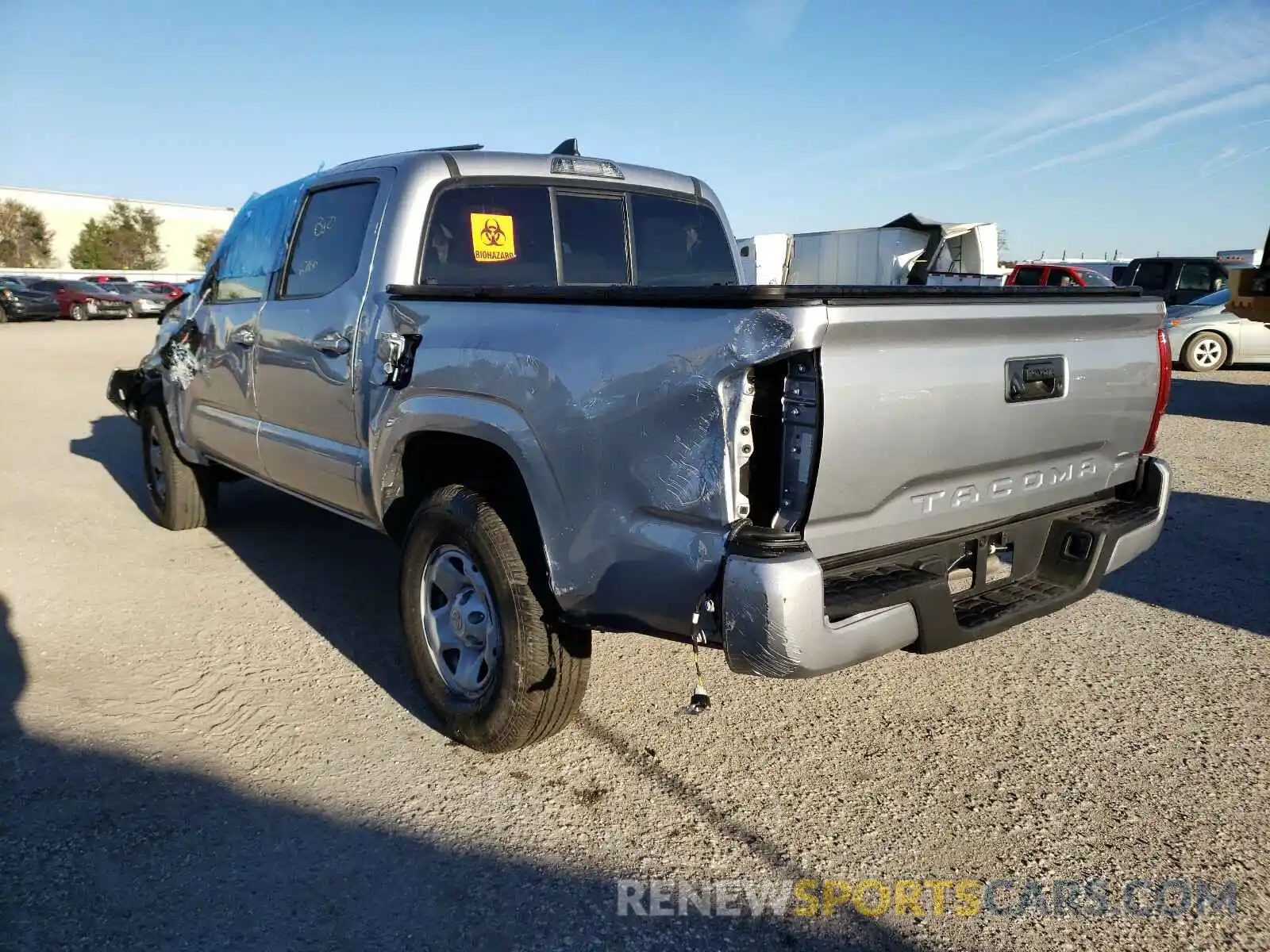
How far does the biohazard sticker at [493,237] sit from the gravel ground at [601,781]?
5.97ft

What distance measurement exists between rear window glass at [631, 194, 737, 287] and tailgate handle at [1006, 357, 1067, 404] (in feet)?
5.72

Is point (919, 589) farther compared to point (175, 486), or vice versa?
point (175, 486)

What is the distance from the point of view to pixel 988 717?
350 centimetres

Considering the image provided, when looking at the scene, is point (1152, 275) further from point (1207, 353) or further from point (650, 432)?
point (650, 432)

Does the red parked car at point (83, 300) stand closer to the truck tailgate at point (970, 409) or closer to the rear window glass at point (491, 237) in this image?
the rear window glass at point (491, 237)

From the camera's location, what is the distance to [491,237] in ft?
12.6

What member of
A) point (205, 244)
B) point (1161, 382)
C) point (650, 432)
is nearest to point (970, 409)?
point (650, 432)

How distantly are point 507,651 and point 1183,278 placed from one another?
58.5 feet

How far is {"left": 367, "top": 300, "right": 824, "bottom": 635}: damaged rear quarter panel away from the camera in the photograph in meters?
2.31

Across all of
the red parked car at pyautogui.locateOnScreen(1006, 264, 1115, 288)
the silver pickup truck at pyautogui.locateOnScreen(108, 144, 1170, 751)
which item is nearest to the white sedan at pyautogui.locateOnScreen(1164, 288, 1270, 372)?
the red parked car at pyautogui.locateOnScreen(1006, 264, 1115, 288)

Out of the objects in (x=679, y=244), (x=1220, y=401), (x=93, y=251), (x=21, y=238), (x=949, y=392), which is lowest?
(x=1220, y=401)

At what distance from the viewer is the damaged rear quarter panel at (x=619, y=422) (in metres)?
2.31

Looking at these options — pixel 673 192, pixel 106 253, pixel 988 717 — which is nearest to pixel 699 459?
pixel 988 717

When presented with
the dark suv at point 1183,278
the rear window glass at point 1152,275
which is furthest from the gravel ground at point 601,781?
the rear window glass at point 1152,275
